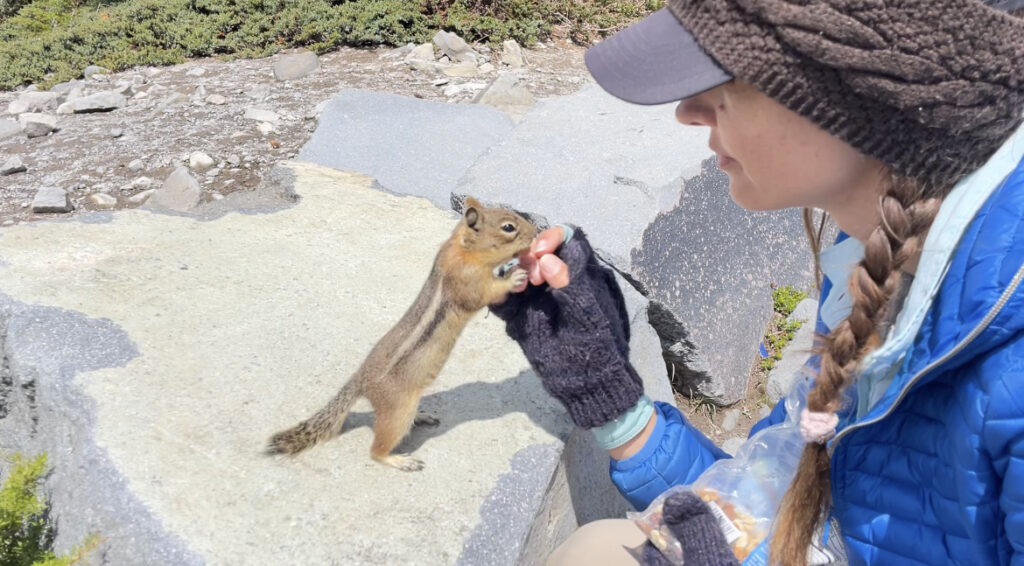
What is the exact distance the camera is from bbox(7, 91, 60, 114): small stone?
22.2 ft

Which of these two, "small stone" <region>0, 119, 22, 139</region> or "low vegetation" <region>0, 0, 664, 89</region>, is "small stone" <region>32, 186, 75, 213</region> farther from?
"low vegetation" <region>0, 0, 664, 89</region>

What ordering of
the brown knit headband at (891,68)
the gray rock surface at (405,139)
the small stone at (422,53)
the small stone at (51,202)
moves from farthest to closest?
the small stone at (422,53), the small stone at (51,202), the gray rock surface at (405,139), the brown knit headband at (891,68)

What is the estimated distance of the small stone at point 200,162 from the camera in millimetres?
5398

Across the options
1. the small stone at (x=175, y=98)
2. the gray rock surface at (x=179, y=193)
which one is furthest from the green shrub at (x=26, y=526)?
the small stone at (x=175, y=98)

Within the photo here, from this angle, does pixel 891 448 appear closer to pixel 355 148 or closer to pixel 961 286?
pixel 961 286

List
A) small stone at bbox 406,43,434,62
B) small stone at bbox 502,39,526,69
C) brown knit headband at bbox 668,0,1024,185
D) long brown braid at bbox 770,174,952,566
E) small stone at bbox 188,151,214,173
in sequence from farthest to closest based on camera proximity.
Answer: small stone at bbox 502,39,526,69 → small stone at bbox 406,43,434,62 → small stone at bbox 188,151,214,173 → long brown braid at bbox 770,174,952,566 → brown knit headband at bbox 668,0,1024,185

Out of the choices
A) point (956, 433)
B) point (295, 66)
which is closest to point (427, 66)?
point (295, 66)

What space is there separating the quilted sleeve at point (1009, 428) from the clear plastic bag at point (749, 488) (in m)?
0.59

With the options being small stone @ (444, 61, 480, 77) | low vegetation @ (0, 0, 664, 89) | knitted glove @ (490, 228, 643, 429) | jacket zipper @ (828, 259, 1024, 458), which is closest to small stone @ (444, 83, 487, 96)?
small stone @ (444, 61, 480, 77)

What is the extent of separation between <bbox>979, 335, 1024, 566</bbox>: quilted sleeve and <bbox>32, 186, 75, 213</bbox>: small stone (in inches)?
198

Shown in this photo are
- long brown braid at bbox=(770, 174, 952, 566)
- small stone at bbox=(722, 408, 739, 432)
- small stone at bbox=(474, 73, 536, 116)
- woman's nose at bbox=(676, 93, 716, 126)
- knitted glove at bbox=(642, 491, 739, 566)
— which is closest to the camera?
long brown braid at bbox=(770, 174, 952, 566)

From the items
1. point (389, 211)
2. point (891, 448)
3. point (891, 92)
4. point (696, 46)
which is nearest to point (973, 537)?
point (891, 448)

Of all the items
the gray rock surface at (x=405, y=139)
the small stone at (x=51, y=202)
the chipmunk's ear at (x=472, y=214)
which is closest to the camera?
the chipmunk's ear at (x=472, y=214)

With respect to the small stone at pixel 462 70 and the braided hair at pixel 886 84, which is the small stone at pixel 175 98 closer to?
the small stone at pixel 462 70
